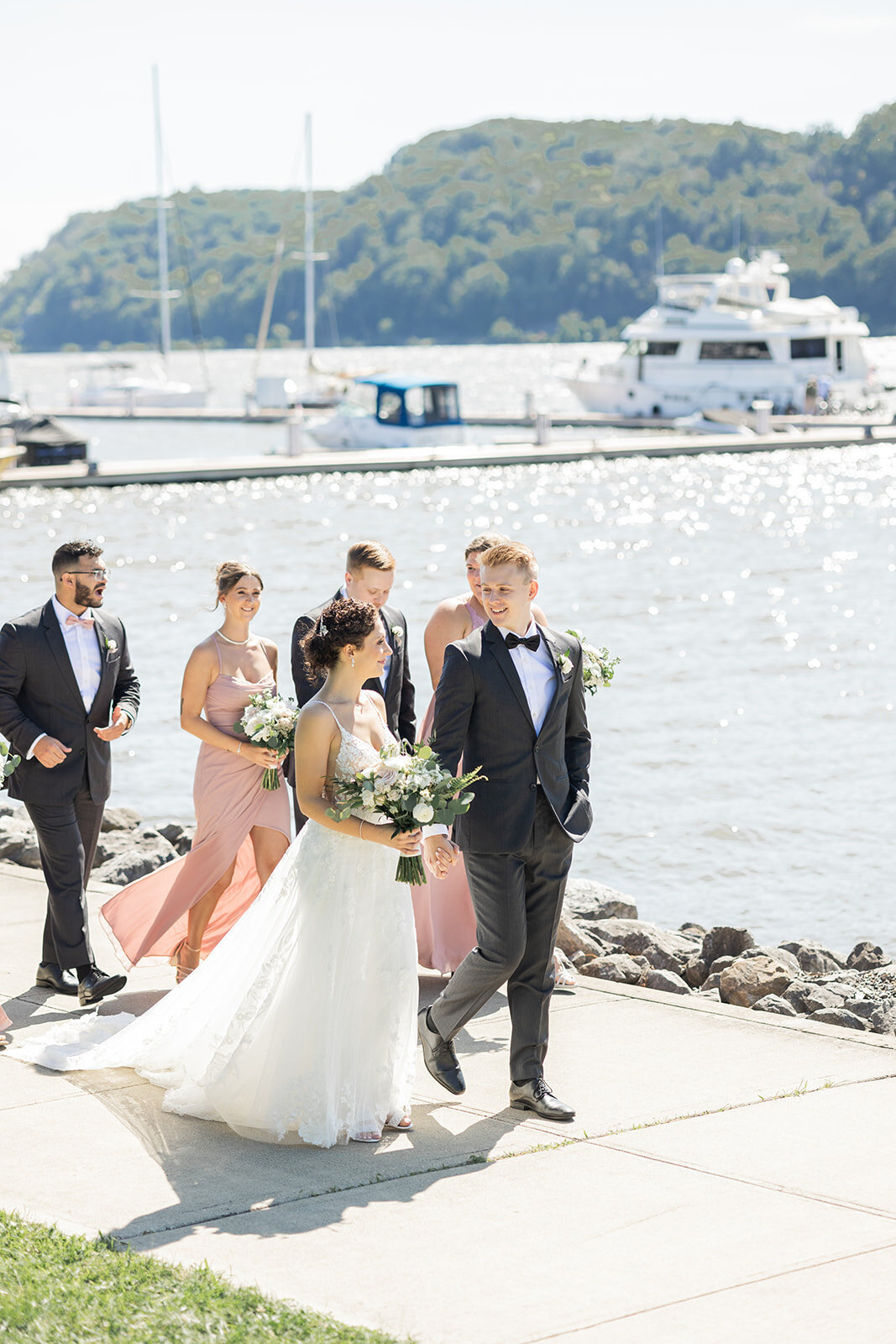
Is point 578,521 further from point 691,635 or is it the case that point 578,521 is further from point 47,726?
point 47,726

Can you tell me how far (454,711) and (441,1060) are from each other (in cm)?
132

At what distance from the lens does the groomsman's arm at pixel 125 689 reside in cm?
807

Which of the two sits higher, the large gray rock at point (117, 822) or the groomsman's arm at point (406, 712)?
the groomsman's arm at point (406, 712)

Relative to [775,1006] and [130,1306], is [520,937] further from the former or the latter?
[775,1006]

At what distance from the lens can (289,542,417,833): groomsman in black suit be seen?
735 centimetres

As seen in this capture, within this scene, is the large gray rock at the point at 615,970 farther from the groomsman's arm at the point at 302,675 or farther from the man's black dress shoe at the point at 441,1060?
the man's black dress shoe at the point at 441,1060

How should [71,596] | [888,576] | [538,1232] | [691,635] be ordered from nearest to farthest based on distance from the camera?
[538,1232] < [71,596] < [691,635] < [888,576]

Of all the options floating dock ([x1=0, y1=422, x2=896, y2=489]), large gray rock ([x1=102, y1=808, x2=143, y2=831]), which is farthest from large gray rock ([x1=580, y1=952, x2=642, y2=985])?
floating dock ([x1=0, y1=422, x2=896, y2=489])

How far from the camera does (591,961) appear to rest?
945 cm

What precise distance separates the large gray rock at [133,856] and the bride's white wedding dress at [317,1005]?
5.27m

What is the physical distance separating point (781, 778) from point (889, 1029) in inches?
388

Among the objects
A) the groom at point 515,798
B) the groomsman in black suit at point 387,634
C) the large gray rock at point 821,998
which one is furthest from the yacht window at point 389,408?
the groom at point 515,798

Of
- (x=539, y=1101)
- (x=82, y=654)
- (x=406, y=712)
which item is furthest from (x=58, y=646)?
(x=539, y=1101)

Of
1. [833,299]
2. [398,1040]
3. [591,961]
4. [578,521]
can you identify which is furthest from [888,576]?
[833,299]
